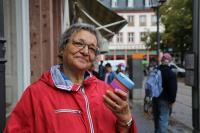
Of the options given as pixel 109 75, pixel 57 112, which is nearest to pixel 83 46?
pixel 57 112

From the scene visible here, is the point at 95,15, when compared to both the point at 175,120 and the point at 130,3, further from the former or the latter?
the point at 130,3

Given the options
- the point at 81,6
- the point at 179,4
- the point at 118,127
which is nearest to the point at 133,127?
the point at 118,127

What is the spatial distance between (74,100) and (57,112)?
0.13m

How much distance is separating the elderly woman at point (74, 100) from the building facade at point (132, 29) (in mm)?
88377

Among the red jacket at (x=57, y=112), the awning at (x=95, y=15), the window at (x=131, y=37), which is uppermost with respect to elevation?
the window at (x=131, y=37)

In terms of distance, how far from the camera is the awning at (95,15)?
585 inches

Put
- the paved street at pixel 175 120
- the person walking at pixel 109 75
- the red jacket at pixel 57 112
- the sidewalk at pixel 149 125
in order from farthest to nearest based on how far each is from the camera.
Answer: the person walking at pixel 109 75 → the paved street at pixel 175 120 → the sidewalk at pixel 149 125 → the red jacket at pixel 57 112

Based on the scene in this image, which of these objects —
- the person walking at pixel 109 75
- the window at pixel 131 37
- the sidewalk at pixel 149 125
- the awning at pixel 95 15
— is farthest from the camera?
the window at pixel 131 37

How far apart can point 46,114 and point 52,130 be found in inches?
3.7

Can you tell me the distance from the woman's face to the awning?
10986 millimetres

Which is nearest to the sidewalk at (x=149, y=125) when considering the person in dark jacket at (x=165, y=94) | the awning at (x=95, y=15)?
the person in dark jacket at (x=165, y=94)

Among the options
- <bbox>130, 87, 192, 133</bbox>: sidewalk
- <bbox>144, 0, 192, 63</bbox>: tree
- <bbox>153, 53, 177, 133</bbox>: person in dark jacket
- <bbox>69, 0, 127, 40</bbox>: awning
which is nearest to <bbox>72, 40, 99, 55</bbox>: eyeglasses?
<bbox>153, 53, 177, 133</bbox>: person in dark jacket

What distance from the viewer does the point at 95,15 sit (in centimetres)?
1680

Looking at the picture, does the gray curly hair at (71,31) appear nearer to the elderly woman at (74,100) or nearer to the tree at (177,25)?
the elderly woman at (74,100)
